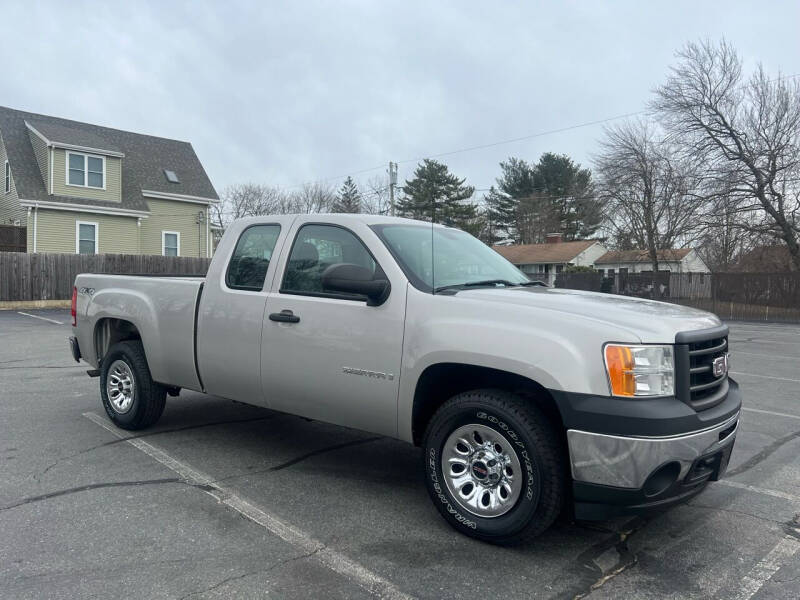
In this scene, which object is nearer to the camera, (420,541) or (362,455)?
(420,541)

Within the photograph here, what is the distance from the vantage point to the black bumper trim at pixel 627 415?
315 cm

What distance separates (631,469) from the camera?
318 cm

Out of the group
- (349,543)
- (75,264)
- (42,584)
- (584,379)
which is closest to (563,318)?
(584,379)

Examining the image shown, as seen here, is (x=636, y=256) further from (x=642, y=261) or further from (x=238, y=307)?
(x=238, y=307)

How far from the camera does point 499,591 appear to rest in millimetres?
3123

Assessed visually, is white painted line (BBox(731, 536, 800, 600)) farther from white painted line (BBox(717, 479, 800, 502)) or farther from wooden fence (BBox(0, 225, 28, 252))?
wooden fence (BBox(0, 225, 28, 252))

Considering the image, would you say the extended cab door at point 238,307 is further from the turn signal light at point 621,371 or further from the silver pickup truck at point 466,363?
the turn signal light at point 621,371

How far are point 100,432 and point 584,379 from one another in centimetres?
468

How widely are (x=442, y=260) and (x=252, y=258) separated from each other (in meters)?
1.57

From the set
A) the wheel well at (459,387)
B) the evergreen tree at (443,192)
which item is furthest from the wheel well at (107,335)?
the evergreen tree at (443,192)

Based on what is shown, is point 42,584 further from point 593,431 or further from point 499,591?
point 593,431

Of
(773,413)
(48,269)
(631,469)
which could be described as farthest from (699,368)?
(48,269)

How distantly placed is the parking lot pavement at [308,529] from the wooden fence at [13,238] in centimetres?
2456

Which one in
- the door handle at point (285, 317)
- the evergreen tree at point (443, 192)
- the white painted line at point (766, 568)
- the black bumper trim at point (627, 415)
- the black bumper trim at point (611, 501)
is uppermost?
the evergreen tree at point (443, 192)
